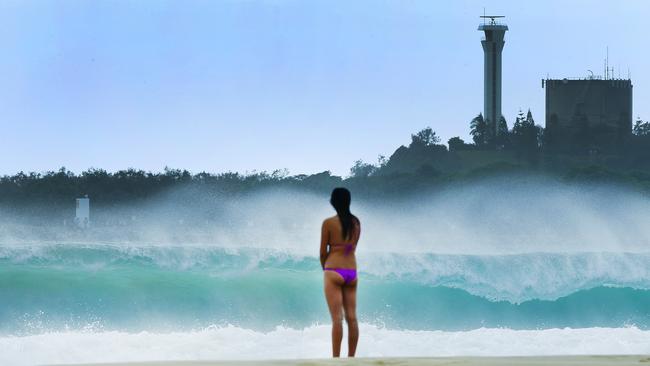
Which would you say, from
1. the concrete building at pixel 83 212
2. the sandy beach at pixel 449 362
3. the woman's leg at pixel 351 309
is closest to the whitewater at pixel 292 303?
the woman's leg at pixel 351 309

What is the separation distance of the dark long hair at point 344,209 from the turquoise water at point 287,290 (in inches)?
468

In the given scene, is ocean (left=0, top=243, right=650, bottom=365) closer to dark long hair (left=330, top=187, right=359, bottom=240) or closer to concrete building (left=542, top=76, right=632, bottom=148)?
dark long hair (left=330, top=187, right=359, bottom=240)

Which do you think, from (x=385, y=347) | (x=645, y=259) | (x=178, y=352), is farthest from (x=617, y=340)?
(x=645, y=259)

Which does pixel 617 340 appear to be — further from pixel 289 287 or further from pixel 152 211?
pixel 152 211

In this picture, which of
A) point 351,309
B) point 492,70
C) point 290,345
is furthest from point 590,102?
point 351,309

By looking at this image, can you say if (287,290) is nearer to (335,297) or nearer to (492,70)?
(335,297)

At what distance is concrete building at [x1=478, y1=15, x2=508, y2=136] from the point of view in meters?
140

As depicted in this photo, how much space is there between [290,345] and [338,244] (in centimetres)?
742

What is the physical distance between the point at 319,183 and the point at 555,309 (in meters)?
90.5

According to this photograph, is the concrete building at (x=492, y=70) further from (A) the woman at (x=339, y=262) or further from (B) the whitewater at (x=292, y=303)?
(A) the woman at (x=339, y=262)

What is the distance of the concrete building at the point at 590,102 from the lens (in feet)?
480

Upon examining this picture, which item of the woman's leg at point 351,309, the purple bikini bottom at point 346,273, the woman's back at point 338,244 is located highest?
the woman's back at point 338,244

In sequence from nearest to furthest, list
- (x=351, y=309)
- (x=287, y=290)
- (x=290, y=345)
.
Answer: (x=351, y=309)
(x=290, y=345)
(x=287, y=290)

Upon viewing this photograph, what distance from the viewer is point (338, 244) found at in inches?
408
